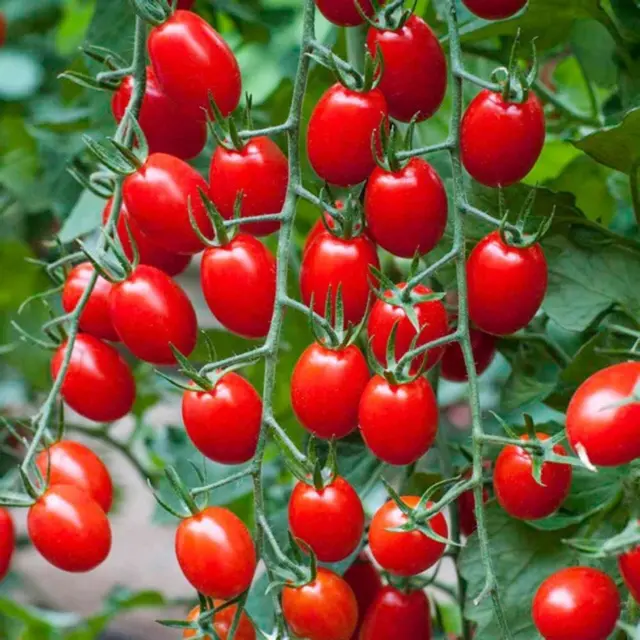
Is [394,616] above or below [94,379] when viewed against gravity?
below

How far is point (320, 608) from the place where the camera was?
0.47m

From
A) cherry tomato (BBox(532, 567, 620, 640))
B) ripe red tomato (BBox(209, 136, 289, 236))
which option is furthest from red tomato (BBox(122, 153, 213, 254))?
cherry tomato (BBox(532, 567, 620, 640))

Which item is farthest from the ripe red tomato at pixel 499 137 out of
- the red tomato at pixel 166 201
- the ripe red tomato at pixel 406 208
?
the red tomato at pixel 166 201

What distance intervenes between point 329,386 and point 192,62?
0.16 m

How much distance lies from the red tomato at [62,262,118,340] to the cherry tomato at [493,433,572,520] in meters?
0.21

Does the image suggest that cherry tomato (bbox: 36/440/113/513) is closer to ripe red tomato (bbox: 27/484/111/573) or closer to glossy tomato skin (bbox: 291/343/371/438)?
ripe red tomato (bbox: 27/484/111/573)

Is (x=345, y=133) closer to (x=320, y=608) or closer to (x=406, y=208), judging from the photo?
(x=406, y=208)

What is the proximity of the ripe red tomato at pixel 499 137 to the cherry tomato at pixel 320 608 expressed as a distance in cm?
19

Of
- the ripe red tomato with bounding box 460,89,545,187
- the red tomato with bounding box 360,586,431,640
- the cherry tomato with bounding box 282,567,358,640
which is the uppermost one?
the ripe red tomato with bounding box 460,89,545,187

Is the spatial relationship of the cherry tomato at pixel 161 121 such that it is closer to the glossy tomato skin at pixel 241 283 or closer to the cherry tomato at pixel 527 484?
the glossy tomato skin at pixel 241 283

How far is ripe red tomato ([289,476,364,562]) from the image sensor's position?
47 cm

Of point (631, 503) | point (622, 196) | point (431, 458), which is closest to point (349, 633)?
point (631, 503)

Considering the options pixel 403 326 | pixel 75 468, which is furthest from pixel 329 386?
pixel 75 468

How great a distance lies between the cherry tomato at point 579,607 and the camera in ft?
1.47
